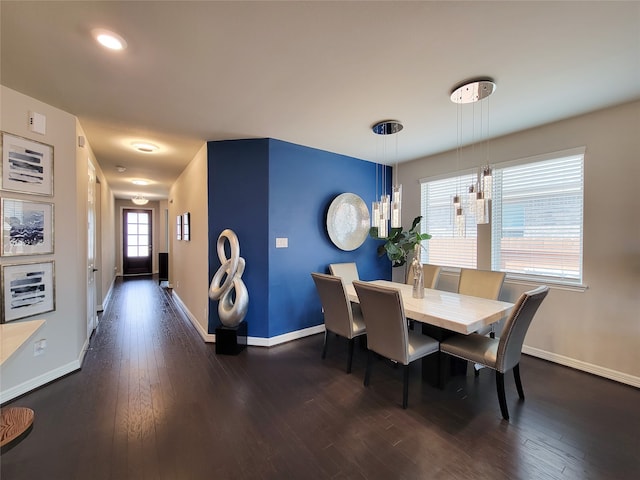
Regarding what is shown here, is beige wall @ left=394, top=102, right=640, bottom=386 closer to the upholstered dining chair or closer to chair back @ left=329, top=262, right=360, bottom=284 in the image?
the upholstered dining chair

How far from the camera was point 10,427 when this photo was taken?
3.64 feet

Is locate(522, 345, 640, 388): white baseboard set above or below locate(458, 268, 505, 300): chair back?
below

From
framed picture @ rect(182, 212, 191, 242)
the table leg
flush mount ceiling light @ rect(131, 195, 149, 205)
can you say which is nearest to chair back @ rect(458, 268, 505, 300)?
the table leg

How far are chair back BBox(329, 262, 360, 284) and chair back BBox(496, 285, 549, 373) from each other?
1.95 metres

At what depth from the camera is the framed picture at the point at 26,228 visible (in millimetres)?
2150

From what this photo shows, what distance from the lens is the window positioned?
2781mm

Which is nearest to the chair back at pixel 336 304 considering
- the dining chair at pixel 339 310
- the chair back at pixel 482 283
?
the dining chair at pixel 339 310

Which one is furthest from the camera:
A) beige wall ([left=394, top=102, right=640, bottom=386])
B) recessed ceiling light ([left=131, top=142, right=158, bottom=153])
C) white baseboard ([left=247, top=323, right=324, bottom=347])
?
recessed ceiling light ([left=131, top=142, right=158, bottom=153])

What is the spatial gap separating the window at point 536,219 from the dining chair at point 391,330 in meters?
1.71

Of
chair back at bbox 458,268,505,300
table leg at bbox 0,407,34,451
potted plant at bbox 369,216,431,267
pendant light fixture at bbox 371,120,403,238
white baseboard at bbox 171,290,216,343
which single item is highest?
pendant light fixture at bbox 371,120,403,238

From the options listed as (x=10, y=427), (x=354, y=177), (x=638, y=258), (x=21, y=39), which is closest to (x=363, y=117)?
(x=354, y=177)

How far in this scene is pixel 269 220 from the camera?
3.30m

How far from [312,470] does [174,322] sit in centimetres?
344

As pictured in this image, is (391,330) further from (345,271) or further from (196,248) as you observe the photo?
(196,248)
